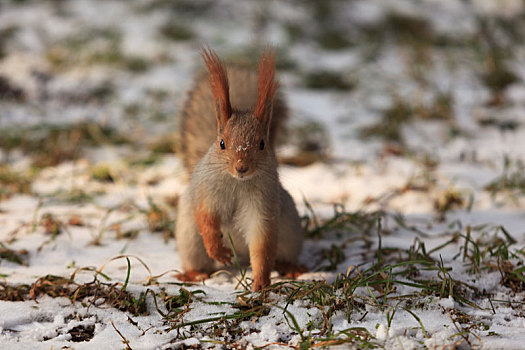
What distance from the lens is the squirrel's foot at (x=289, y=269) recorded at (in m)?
1.89

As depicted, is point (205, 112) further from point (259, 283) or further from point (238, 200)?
point (259, 283)

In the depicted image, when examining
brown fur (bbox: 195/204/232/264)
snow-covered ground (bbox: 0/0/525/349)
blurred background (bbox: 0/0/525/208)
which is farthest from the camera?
blurred background (bbox: 0/0/525/208)

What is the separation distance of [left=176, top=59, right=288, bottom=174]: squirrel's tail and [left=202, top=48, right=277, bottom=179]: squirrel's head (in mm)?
349

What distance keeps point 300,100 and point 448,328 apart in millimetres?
3518

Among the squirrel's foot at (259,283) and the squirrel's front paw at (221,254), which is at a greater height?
the squirrel's front paw at (221,254)

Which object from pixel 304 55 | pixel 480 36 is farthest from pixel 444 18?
pixel 304 55

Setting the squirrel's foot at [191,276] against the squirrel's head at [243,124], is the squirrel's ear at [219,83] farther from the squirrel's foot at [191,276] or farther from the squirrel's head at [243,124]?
the squirrel's foot at [191,276]

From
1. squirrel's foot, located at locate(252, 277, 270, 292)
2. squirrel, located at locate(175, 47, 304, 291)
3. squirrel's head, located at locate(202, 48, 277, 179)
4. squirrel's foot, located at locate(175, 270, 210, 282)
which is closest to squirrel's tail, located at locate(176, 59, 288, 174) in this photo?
squirrel, located at locate(175, 47, 304, 291)

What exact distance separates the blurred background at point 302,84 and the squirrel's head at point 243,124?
2.36ft

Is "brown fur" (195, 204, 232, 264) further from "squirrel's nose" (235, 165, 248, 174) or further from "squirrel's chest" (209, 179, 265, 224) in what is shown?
"squirrel's nose" (235, 165, 248, 174)

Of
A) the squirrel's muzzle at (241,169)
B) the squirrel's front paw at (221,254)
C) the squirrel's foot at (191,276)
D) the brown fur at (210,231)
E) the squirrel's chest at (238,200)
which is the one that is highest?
the squirrel's muzzle at (241,169)

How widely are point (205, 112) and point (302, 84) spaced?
9.89 ft

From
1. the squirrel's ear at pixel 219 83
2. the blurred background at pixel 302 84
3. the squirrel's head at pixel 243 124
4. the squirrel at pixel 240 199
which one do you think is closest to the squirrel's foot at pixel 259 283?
the squirrel at pixel 240 199

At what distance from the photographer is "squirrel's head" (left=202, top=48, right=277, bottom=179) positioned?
1.52 meters
